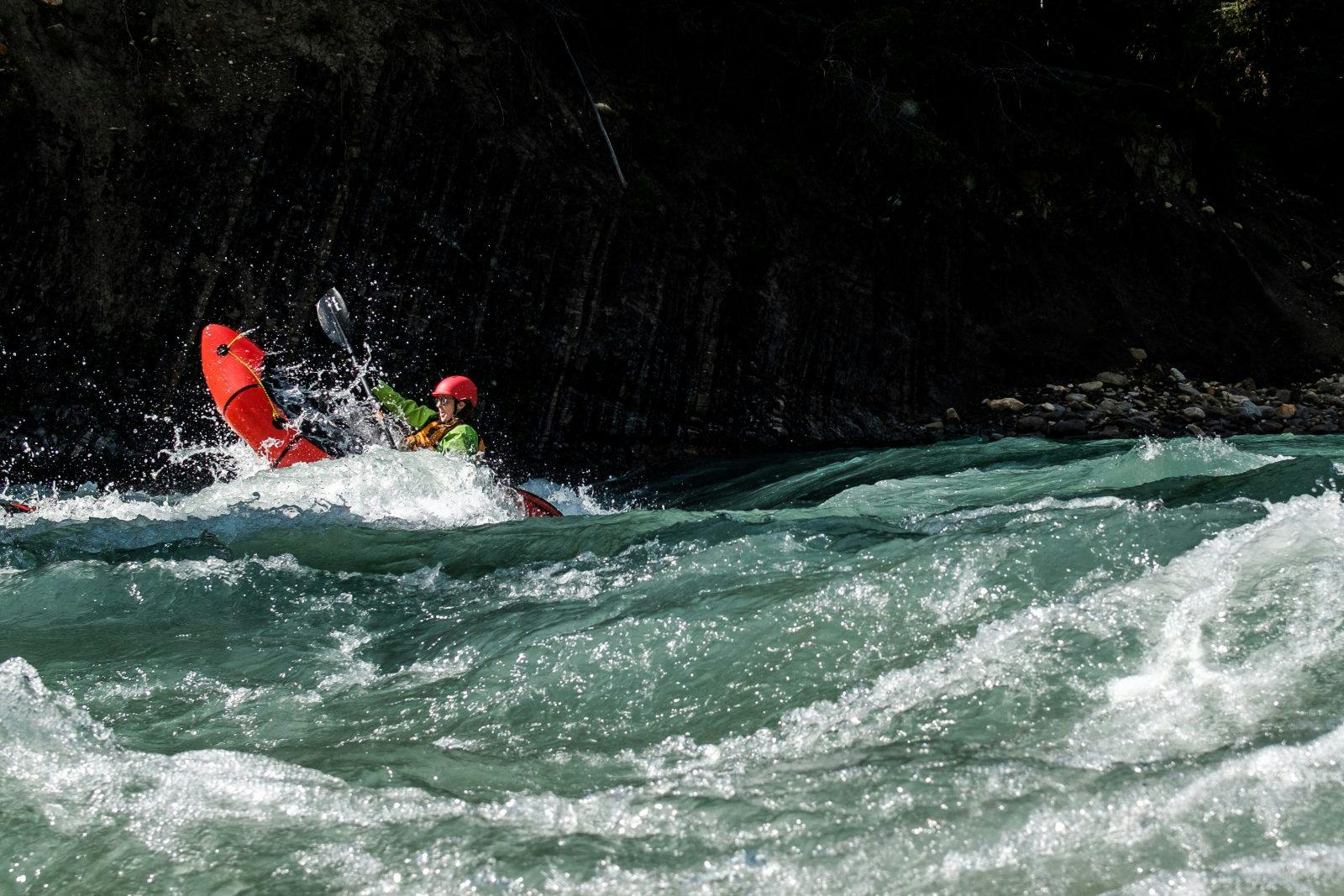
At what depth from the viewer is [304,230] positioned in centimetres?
852

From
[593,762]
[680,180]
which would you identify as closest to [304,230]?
[680,180]

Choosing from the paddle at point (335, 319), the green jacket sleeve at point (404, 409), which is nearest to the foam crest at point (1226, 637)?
the paddle at point (335, 319)

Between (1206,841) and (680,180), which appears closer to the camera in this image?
(1206,841)

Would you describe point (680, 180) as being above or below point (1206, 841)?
above

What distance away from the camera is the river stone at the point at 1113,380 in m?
11.2

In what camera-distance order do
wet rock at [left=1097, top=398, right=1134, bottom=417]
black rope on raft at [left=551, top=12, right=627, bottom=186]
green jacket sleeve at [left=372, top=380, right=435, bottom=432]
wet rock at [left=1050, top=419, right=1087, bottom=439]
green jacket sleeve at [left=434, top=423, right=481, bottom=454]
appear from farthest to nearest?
wet rock at [left=1097, top=398, right=1134, bottom=417] < wet rock at [left=1050, top=419, right=1087, bottom=439] < black rope on raft at [left=551, top=12, right=627, bottom=186] < green jacket sleeve at [left=372, top=380, right=435, bottom=432] < green jacket sleeve at [left=434, top=423, right=481, bottom=454]

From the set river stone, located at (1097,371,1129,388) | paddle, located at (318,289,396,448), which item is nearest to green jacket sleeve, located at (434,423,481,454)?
paddle, located at (318,289,396,448)

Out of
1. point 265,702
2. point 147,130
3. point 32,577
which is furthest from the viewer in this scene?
point 147,130

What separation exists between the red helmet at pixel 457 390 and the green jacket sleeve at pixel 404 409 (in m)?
0.42

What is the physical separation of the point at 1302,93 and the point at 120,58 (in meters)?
13.7

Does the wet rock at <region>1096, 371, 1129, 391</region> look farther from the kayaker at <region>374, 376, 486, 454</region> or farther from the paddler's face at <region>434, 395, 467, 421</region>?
the paddler's face at <region>434, 395, 467, 421</region>

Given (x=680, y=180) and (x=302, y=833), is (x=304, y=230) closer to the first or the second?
(x=680, y=180)

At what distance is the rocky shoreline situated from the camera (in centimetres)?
1028

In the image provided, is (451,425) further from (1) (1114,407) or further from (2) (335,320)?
(1) (1114,407)
